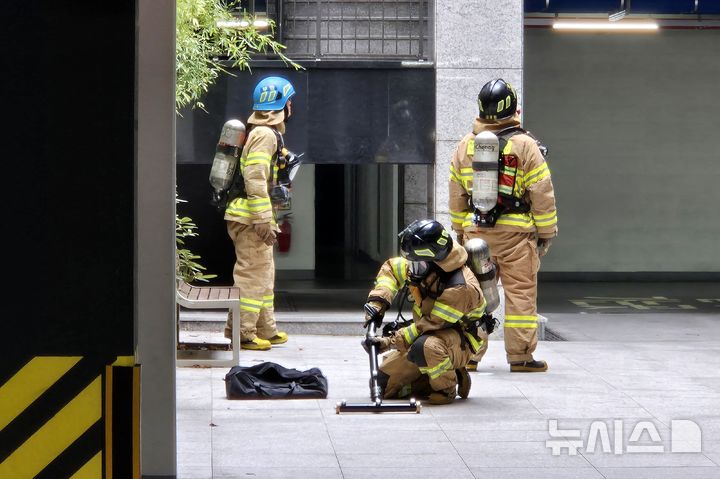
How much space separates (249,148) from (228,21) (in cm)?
152

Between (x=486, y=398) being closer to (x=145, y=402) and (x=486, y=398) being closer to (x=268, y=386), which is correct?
(x=268, y=386)

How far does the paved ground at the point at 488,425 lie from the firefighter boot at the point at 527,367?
0.29 ft

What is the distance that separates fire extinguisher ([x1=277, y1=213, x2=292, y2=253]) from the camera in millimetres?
15828

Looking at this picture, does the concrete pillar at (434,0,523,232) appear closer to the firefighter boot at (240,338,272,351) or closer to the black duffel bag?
the firefighter boot at (240,338,272,351)

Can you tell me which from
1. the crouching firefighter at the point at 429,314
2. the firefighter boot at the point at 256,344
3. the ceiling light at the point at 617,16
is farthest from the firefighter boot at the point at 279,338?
the ceiling light at the point at 617,16

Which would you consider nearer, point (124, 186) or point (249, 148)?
point (124, 186)

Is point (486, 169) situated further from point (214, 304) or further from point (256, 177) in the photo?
point (214, 304)

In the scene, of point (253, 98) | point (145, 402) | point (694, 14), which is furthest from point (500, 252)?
point (694, 14)

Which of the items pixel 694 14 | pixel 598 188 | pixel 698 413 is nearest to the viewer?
pixel 698 413

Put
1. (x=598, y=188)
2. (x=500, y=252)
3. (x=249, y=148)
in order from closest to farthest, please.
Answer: (x=500, y=252), (x=249, y=148), (x=598, y=188)

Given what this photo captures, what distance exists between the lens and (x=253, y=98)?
11383 millimetres

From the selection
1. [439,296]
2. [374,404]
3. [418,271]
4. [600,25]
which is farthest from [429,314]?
[600,25]

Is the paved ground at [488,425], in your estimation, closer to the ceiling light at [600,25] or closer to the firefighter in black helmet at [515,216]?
the firefighter in black helmet at [515,216]

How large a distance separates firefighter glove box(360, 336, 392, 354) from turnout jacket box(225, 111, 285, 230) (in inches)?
100
